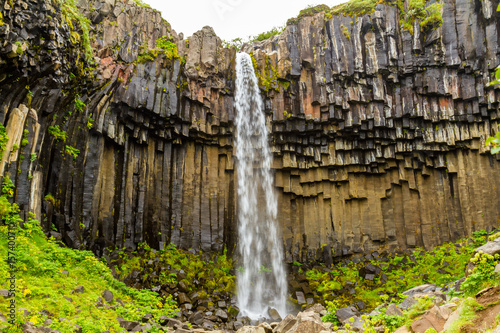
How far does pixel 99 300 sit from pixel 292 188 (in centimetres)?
1303

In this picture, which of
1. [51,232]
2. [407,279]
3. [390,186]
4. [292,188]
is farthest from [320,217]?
[51,232]

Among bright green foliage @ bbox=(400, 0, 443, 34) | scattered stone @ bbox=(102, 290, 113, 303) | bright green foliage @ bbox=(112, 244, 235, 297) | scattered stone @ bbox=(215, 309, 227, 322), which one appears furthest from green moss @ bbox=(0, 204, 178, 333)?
bright green foliage @ bbox=(400, 0, 443, 34)

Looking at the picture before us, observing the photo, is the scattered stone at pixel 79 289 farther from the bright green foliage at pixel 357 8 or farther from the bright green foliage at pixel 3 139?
the bright green foliage at pixel 357 8

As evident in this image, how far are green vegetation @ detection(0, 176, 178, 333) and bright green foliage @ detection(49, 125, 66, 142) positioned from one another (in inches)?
123

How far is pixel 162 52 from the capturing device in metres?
18.4

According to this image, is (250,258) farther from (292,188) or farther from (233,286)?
(292,188)

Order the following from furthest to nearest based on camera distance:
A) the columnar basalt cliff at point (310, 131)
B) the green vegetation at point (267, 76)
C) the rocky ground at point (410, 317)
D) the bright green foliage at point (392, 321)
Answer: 1. the green vegetation at point (267, 76)
2. the columnar basalt cliff at point (310, 131)
3. the bright green foliage at point (392, 321)
4. the rocky ground at point (410, 317)

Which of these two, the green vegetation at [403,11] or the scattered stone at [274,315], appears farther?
the green vegetation at [403,11]

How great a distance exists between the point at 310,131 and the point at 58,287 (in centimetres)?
1421

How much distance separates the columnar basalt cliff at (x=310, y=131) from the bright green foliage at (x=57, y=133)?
910mm

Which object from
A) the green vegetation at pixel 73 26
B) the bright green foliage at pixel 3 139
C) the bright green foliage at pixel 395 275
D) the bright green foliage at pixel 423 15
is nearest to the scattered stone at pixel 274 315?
the bright green foliage at pixel 395 275

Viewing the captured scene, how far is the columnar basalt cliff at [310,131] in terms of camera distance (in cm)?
1711

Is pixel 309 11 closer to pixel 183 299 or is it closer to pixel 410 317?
pixel 183 299

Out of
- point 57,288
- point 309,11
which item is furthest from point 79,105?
point 309,11
